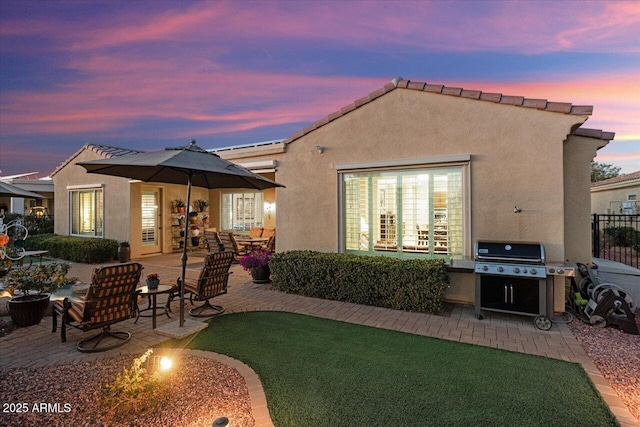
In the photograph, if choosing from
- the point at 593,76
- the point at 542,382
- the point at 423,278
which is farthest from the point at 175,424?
the point at 593,76

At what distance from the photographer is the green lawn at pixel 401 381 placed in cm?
306

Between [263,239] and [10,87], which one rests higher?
[10,87]

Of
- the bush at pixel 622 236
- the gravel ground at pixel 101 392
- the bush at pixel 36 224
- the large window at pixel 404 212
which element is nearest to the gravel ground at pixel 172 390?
the gravel ground at pixel 101 392

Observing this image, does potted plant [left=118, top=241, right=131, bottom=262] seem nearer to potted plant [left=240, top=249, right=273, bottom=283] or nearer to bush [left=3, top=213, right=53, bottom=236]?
potted plant [left=240, top=249, right=273, bottom=283]

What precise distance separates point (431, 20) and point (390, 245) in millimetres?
6810

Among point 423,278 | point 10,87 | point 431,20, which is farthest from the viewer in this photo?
point 10,87

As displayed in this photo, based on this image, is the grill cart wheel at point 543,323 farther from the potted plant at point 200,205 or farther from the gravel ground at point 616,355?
the potted plant at point 200,205

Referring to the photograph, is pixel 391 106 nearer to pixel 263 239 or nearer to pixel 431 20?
pixel 431 20

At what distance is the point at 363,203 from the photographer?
324 inches

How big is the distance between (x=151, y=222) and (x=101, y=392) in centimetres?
1255

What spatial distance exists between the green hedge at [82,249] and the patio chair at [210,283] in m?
8.50

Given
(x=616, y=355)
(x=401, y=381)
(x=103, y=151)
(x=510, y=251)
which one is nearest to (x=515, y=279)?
(x=510, y=251)

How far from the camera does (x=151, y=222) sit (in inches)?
575

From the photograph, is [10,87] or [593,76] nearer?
[593,76]
